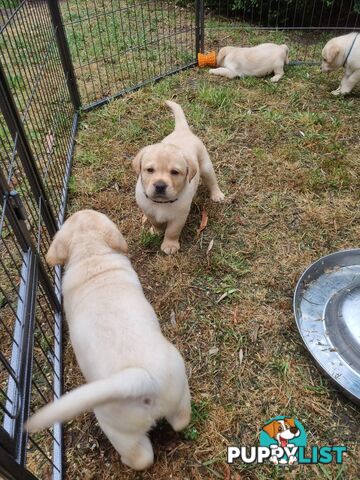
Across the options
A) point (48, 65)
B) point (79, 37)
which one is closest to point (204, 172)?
point (48, 65)

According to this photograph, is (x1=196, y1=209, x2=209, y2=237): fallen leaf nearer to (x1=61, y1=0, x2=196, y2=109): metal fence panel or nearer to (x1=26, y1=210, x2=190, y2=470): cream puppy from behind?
(x1=26, y1=210, x2=190, y2=470): cream puppy from behind

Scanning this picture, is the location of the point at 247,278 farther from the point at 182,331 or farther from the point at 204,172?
the point at 204,172

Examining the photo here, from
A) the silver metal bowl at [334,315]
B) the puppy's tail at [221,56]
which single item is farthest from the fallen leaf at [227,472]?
the puppy's tail at [221,56]

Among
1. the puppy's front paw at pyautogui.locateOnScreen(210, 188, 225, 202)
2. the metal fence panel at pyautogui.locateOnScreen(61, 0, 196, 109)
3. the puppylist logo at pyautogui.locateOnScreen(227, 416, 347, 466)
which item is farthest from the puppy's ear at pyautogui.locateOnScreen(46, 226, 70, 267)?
the metal fence panel at pyautogui.locateOnScreen(61, 0, 196, 109)

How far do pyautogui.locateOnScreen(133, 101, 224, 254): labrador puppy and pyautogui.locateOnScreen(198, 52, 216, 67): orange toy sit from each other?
2.76 meters

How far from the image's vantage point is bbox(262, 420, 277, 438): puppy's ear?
6.50ft

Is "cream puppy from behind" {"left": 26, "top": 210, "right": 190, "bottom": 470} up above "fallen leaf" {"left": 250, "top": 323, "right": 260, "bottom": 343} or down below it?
above

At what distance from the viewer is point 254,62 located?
16.3ft

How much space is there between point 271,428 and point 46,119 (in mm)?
2934

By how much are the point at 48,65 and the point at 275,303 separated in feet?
9.19

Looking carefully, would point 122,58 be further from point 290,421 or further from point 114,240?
point 290,421

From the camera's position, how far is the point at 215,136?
4066 mm

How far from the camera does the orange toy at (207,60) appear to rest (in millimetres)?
5363

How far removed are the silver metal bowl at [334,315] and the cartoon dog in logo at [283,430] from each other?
33 cm
